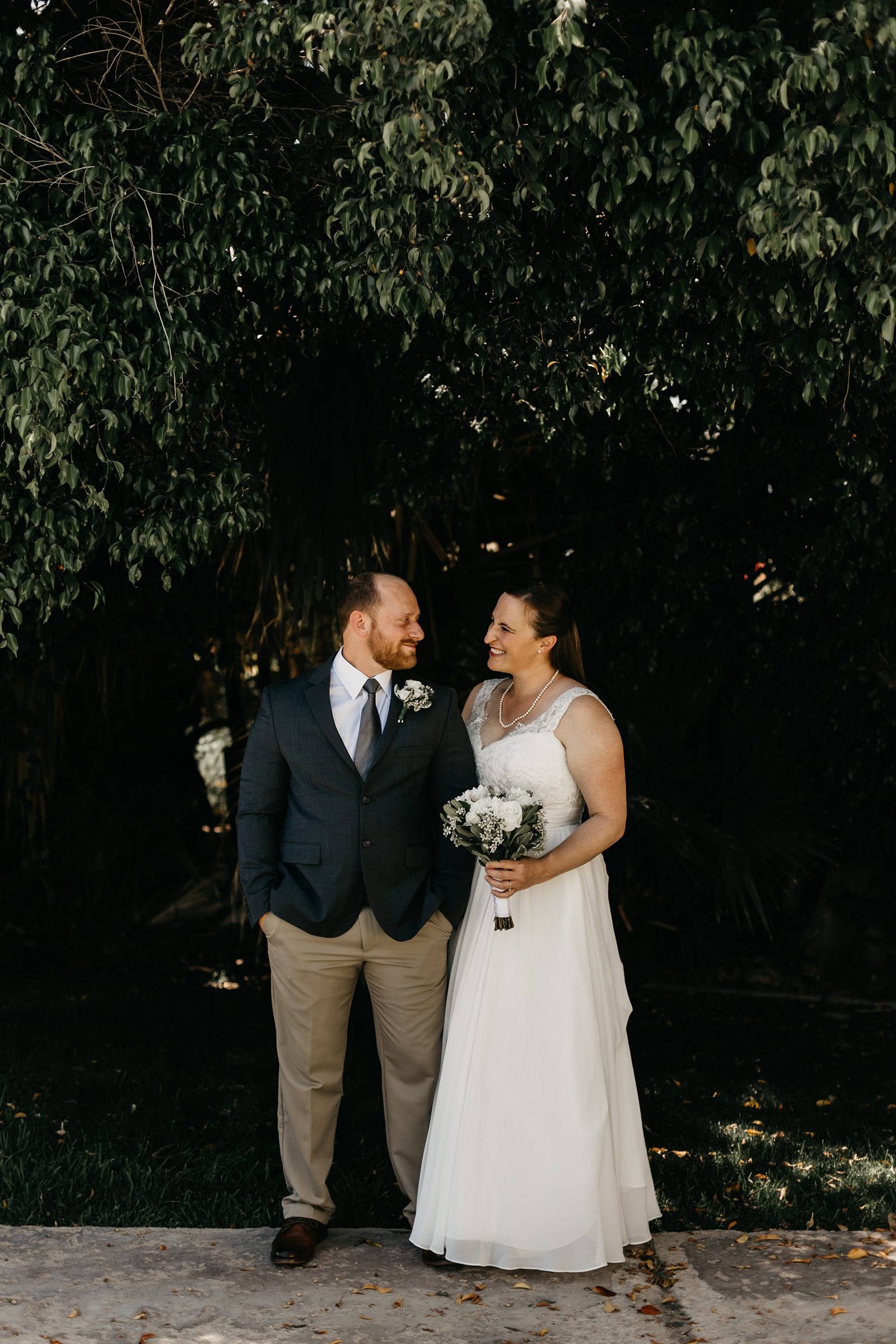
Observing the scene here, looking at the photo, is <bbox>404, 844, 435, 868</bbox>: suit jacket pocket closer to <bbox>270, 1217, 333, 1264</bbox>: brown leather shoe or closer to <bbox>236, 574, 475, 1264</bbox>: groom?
<bbox>236, 574, 475, 1264</bbox>: groom

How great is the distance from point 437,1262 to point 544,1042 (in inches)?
29.9

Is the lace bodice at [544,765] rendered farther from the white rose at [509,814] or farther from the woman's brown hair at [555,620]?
the white rose at [509,814]

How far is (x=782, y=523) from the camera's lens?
6.84m

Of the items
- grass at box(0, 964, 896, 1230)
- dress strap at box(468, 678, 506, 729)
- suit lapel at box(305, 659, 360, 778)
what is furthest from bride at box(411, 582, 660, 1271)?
grass at box(0, 964, 896, 1230)

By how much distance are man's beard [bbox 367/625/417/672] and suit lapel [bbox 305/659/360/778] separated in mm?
183

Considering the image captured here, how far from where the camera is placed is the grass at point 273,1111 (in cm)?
449

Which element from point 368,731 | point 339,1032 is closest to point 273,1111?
point 339,1032

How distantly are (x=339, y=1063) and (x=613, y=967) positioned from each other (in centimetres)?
95

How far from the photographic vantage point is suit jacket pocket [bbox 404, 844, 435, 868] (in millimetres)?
3992

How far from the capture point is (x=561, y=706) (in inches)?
160

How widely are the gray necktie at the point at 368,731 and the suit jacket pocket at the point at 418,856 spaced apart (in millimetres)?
277

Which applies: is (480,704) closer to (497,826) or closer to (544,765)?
(544,765)

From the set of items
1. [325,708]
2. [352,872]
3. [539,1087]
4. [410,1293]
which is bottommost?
[410,1293]

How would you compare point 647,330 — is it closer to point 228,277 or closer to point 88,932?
point 228,277
